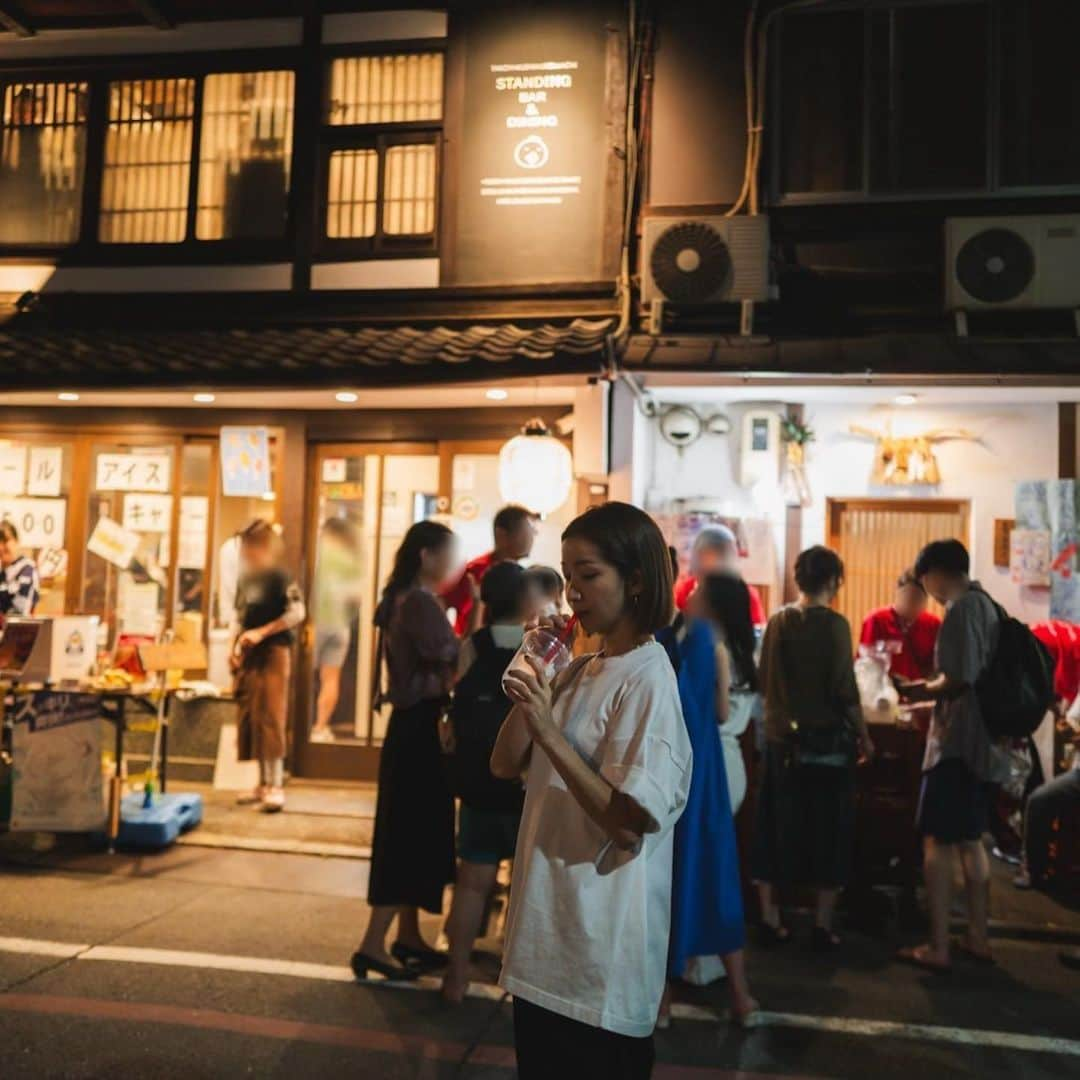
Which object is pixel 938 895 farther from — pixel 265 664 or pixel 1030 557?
pixel 265 664

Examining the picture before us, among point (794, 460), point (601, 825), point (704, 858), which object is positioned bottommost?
point (704, 858)

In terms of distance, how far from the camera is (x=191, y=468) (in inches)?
390

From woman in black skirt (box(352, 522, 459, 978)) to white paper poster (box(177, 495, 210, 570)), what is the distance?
510cm

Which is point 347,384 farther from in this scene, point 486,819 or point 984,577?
point 984,577

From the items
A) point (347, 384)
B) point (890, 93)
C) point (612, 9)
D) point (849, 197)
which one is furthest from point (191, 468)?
point (890, 93)

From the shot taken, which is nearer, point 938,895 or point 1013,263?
point 938,895

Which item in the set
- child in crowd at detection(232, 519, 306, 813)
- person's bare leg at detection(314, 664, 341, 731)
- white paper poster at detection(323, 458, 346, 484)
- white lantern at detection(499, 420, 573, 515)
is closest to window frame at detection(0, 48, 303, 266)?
white paper poster at detection(323, 458, 346, 484)

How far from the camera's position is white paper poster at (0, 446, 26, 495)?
10.2 m

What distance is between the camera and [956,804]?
5.57 m

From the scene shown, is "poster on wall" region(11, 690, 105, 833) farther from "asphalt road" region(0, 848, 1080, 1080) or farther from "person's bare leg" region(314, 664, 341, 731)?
"person's bare leg" region(314, 664, 341, 731)

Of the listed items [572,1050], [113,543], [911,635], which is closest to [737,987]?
[572,1050]

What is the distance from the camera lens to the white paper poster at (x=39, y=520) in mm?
10102

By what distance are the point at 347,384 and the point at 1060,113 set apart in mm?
6851

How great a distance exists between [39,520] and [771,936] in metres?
8.38
